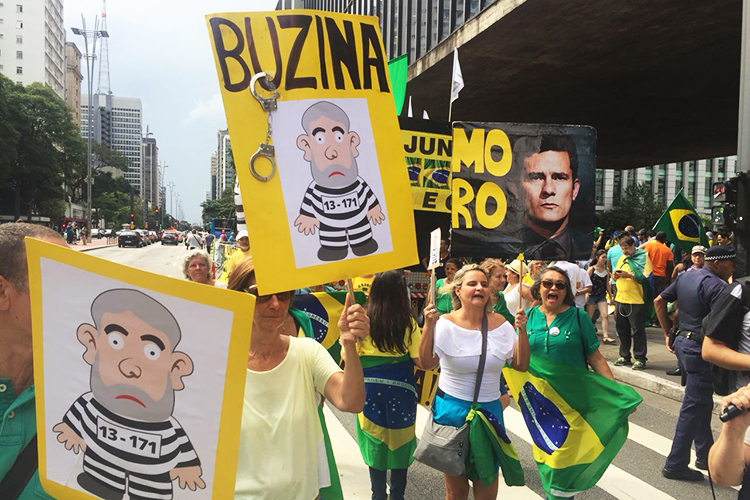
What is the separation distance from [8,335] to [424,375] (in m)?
3.58

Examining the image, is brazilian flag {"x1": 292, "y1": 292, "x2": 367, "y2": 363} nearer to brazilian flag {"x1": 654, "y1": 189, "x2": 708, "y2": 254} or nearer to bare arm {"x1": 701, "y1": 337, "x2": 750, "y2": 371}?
bare arm {"x1": 701, "y1": 337, "x2": 750, "y2": 371}

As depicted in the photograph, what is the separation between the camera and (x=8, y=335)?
7.06 feet

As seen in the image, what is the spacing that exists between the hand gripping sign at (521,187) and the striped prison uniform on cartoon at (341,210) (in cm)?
184

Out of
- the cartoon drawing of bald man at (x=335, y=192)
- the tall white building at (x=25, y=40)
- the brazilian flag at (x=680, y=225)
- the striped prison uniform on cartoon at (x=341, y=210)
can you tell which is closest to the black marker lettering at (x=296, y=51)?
the cartoon drawing of bald man at (x=335, y=192)

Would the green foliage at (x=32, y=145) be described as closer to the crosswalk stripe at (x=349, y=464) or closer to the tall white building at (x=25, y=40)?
the tall white building at (x=25, y=40)

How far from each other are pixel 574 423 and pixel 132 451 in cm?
323

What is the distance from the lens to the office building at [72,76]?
143500 mm

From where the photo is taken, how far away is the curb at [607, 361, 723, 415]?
317 inches

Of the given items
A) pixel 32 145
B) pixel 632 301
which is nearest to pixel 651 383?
pixel 632 301

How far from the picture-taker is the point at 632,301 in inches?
378

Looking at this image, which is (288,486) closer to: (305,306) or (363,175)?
(363,175)

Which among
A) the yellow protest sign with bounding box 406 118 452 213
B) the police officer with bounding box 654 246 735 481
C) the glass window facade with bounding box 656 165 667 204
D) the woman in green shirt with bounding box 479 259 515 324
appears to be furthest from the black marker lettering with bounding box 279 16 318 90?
the glass window facade with bounding box 656 165 667 204

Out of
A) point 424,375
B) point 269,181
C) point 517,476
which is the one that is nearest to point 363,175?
point 269,181

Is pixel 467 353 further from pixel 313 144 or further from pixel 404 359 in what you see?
pixel 313 144
